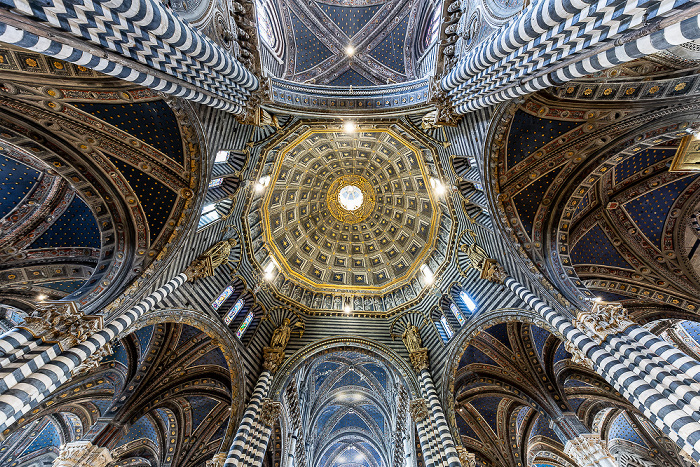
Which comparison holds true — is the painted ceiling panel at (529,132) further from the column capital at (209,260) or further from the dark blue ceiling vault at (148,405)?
the dark blue ceiling vault at (148,405)

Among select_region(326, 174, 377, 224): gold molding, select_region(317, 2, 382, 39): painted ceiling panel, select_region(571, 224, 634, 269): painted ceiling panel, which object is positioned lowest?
select_region(571, 224, 634, 269): painted ceiling panel

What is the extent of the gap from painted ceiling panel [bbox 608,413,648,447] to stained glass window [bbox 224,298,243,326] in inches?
1057

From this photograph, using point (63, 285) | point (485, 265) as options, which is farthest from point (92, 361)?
point (485, 265)

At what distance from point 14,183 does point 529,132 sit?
22.2 m

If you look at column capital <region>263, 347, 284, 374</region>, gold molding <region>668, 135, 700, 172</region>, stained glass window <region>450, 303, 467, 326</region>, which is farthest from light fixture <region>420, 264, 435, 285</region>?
gold molding <region>668, 135, 700, 172</region>

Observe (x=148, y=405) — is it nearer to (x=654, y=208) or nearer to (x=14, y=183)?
(x=14, y=183)

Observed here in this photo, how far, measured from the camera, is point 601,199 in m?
14.7

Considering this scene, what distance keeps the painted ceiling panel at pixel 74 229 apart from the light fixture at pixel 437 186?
18.2 metres

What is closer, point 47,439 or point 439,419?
point 439,419

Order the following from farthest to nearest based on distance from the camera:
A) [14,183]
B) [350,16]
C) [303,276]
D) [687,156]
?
[350,16] → [303,276] → [14,183] → [687,156]

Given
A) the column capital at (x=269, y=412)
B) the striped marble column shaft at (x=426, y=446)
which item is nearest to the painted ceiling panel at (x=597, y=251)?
the striped marble column shaft at (x=426, y=446)

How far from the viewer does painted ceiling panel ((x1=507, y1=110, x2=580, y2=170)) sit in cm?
1156

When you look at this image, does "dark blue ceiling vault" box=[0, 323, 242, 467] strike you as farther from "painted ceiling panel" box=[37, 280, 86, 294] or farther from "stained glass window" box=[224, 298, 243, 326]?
"painted ceiling panel" box=[37, 280, 86, 294]

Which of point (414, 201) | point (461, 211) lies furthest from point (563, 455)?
point (414, 201)
